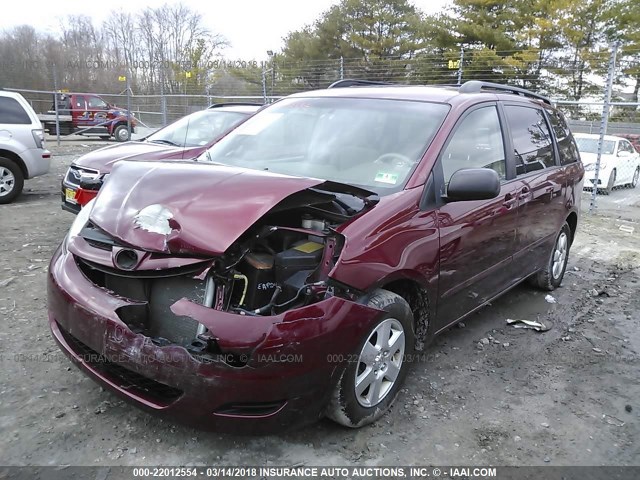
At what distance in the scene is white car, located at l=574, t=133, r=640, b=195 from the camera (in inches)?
484

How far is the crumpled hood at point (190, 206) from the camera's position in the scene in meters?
2.37

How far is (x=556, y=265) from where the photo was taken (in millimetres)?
5148

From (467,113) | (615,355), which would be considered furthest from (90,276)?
(615,355)

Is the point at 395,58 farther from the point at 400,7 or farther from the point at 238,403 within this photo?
the point at 238,403

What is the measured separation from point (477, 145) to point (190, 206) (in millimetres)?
2117

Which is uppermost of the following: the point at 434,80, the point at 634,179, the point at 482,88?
the point at 434,80

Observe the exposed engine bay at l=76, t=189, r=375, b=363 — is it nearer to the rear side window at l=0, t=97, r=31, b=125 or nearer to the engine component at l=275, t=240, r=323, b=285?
the engine component at l=275, t=240, r=323, b=285

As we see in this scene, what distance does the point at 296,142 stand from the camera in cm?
360

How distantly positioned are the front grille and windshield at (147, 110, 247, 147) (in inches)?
192

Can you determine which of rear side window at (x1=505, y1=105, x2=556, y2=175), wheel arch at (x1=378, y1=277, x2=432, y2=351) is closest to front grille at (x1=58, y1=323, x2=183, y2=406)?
wheel arch at (x1=378, y1=277, x2=432, y2=351)

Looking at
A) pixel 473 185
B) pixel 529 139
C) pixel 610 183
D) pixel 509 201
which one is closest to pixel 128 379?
pixel 473 185

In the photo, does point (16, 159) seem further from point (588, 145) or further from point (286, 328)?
point (588, 145)

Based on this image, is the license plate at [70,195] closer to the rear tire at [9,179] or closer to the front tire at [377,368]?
the rear tire at [9,179]

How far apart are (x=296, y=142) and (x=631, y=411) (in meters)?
2.73
